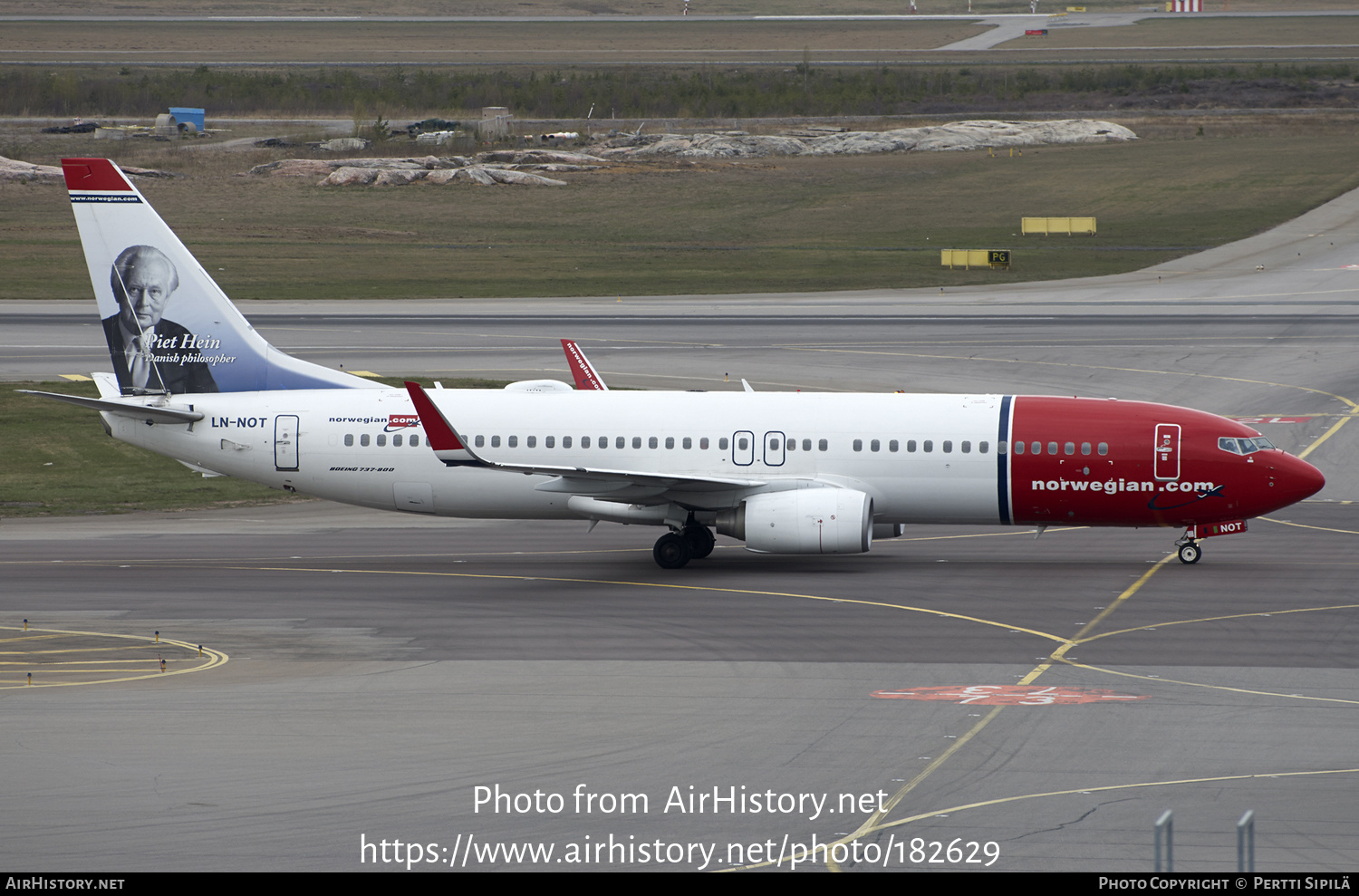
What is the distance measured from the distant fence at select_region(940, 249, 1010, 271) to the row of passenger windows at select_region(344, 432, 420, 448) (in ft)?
211

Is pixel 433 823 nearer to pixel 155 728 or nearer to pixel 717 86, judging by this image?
pixel 155 728

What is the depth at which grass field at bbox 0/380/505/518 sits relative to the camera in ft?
159

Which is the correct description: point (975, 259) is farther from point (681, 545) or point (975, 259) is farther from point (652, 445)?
point (681, 545)

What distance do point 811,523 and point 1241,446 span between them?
438 inches

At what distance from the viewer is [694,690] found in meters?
27.2

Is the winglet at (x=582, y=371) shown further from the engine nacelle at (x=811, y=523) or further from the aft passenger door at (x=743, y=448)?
the engine nacelle at (x=811, y=523)

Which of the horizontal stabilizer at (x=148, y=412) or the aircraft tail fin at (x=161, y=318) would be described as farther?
the aircraft tail fin at (x=161, y=318)

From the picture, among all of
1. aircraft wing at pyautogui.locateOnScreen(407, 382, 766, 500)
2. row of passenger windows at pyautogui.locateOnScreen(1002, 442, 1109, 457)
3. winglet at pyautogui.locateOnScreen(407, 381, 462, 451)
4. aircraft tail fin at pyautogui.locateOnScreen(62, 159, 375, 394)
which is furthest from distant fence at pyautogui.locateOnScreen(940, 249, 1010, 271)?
winglet at pyautogui.locateOnScreen(407, 381, 462, 451)

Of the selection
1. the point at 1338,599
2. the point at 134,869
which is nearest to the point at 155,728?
the point at 134,869

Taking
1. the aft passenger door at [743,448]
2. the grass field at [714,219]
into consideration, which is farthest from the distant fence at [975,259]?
the aft passenger door at [743,448]

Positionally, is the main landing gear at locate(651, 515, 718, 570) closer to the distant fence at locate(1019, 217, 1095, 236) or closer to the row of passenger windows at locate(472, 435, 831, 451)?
the row of passenger windows at locate(472, 435, 831, 451)

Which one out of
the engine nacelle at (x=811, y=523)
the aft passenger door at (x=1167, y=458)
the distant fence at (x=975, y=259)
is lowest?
the engine nacelle at (x=811, y=523)

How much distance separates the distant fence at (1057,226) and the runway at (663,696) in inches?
2329

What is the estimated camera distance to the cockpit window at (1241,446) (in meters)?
38.2
